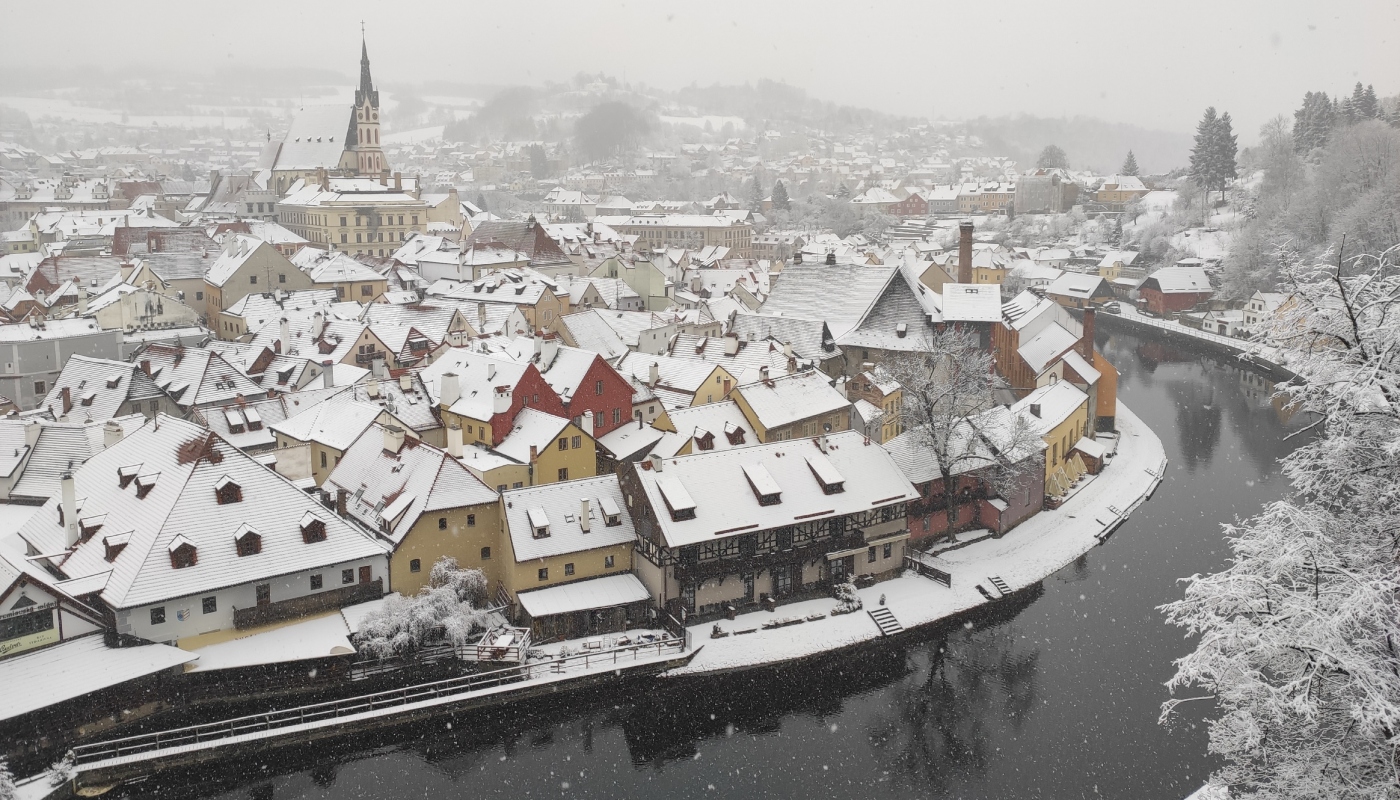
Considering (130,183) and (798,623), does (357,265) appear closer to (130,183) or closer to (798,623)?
(798,623)

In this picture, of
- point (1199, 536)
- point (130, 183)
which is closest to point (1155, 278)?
point (1199, 536)

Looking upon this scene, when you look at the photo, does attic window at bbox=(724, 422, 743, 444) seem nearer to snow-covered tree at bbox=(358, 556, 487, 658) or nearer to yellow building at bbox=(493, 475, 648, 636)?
yellow building at bbox=(493, 475, 648, 636)

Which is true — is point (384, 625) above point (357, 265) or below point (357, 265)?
below

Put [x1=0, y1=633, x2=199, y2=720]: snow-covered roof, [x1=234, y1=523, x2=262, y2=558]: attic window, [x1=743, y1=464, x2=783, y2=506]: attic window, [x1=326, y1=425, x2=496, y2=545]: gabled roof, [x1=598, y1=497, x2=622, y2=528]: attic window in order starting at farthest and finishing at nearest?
1. [x1=743, y1=464, x2=783, y2=506]: attic window
2. [x1=598, y1=497, x2=622, y2=528]: attic window
3. [x1=326, y1=425, x2=496, y2=545]: gabled roof
4. [x1=234, y1=523, x2=262, y2=558]: attic window
5. [x1=0, y1=633, x2=199, y2=720]: snow-covered roof

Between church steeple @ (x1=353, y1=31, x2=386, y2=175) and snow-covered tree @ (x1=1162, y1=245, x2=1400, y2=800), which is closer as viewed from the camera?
snow-covered tree @ (x1=1162, y1=245, x2=1400, y2=800)

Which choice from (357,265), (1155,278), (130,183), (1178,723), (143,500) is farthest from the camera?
(130,183)

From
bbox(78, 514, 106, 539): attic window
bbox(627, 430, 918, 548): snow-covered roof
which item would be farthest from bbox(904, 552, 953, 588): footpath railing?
bbox(78, 514, 106, 539): attic window
